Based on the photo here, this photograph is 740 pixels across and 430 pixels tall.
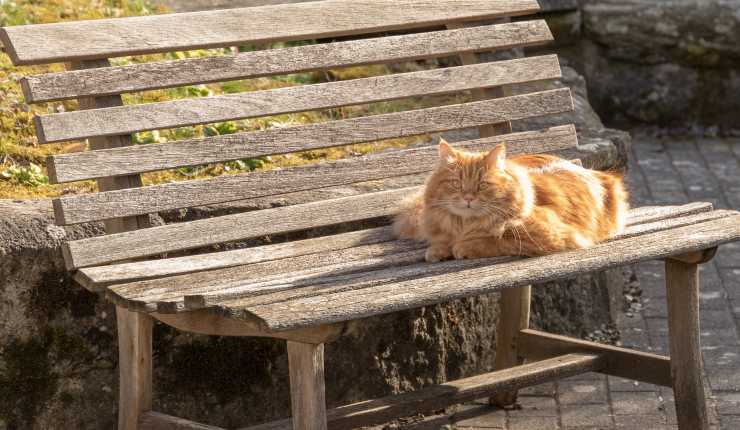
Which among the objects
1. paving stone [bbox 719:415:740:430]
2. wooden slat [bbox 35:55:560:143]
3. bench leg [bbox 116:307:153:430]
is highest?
wooden slat [bbox 35:55:560:143]

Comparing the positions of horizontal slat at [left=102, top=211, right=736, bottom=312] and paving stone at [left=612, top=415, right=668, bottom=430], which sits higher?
horizontal slat at [left=102, top=211, right=736, bottom=312]

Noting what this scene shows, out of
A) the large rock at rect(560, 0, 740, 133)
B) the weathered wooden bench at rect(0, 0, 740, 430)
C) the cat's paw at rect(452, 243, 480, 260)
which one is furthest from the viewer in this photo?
the large rock at rect(560, 0, 740, 133)

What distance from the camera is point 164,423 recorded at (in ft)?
11.7

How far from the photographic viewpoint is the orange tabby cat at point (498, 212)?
11.9ft

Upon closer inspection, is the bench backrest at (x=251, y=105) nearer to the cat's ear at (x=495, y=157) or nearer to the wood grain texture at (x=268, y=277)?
the wood grain texture at (x=268, y=277)

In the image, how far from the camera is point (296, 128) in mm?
4023

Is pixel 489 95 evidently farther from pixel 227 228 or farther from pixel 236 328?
pixel 236 328

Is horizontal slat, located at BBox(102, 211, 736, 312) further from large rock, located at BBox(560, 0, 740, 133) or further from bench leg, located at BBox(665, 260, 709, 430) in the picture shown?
large rock, located at BBox(560, 0, 740, 133)

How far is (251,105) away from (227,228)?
0.41 m

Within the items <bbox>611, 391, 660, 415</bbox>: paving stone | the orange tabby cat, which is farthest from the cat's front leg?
<bbox>611, 391, 660, 415</bbox>: paving stone

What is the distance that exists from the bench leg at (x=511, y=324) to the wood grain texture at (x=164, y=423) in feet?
4.65

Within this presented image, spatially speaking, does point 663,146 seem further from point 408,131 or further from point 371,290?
point 371,290

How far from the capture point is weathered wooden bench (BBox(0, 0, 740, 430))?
3.26 meters

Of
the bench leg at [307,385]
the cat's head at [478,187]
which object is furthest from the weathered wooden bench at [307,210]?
the cat's head at [478,187]
